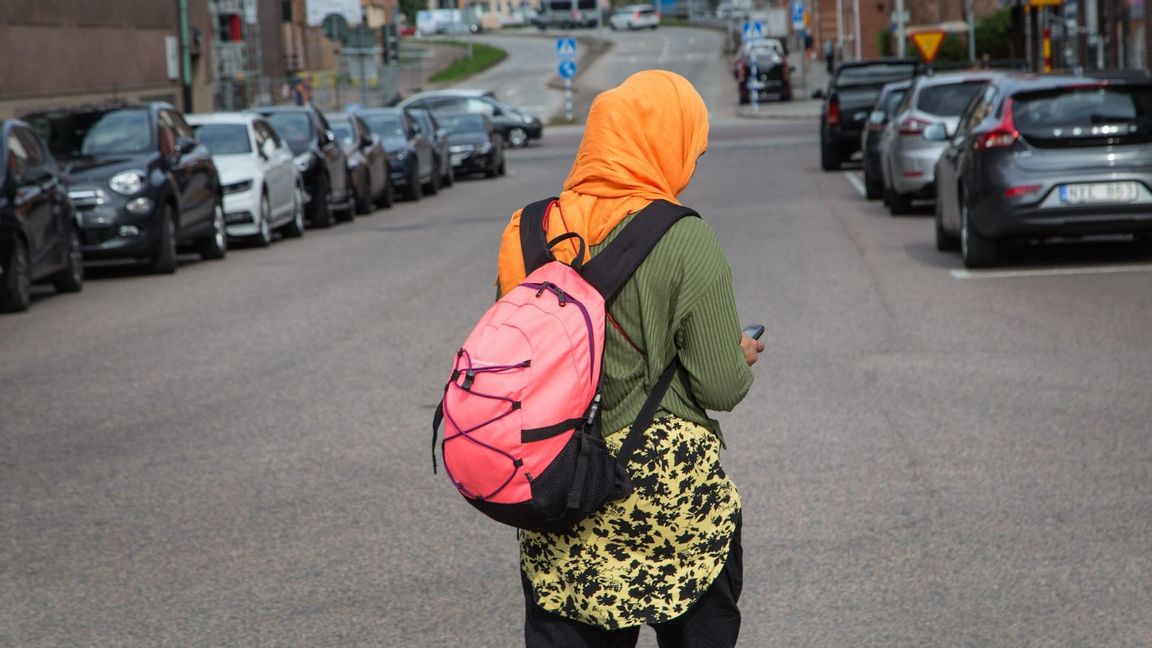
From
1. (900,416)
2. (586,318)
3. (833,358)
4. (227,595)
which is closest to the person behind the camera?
(586,318)

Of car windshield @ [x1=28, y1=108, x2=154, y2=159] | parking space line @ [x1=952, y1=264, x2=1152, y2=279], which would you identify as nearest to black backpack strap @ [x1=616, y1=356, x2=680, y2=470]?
parking space line @ [x1=952, y1=264, x2=1152, y2=279]

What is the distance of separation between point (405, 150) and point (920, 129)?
11214 millimetres

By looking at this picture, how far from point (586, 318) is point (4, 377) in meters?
8.88

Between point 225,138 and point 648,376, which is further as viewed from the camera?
point 225,138

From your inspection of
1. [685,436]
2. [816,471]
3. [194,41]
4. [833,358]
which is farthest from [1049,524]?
[194,41]

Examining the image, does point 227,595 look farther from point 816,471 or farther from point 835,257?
point 835,257

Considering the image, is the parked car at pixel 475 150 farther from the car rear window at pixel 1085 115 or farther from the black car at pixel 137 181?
the car rear window at pixel 1085 115

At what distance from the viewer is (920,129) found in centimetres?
2100

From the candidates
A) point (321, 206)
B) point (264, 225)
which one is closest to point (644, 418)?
point (264, 225)

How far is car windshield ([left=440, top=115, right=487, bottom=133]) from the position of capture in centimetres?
3647

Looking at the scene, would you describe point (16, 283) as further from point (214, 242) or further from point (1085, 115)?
point (1085, 115)

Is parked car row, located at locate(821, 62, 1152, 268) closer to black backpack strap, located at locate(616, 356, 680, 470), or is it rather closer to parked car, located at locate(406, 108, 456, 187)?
black backpack strap, located at locate(616, 356, 680, 470)

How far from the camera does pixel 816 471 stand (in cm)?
777

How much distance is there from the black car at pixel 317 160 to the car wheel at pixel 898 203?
7704 millimetres
